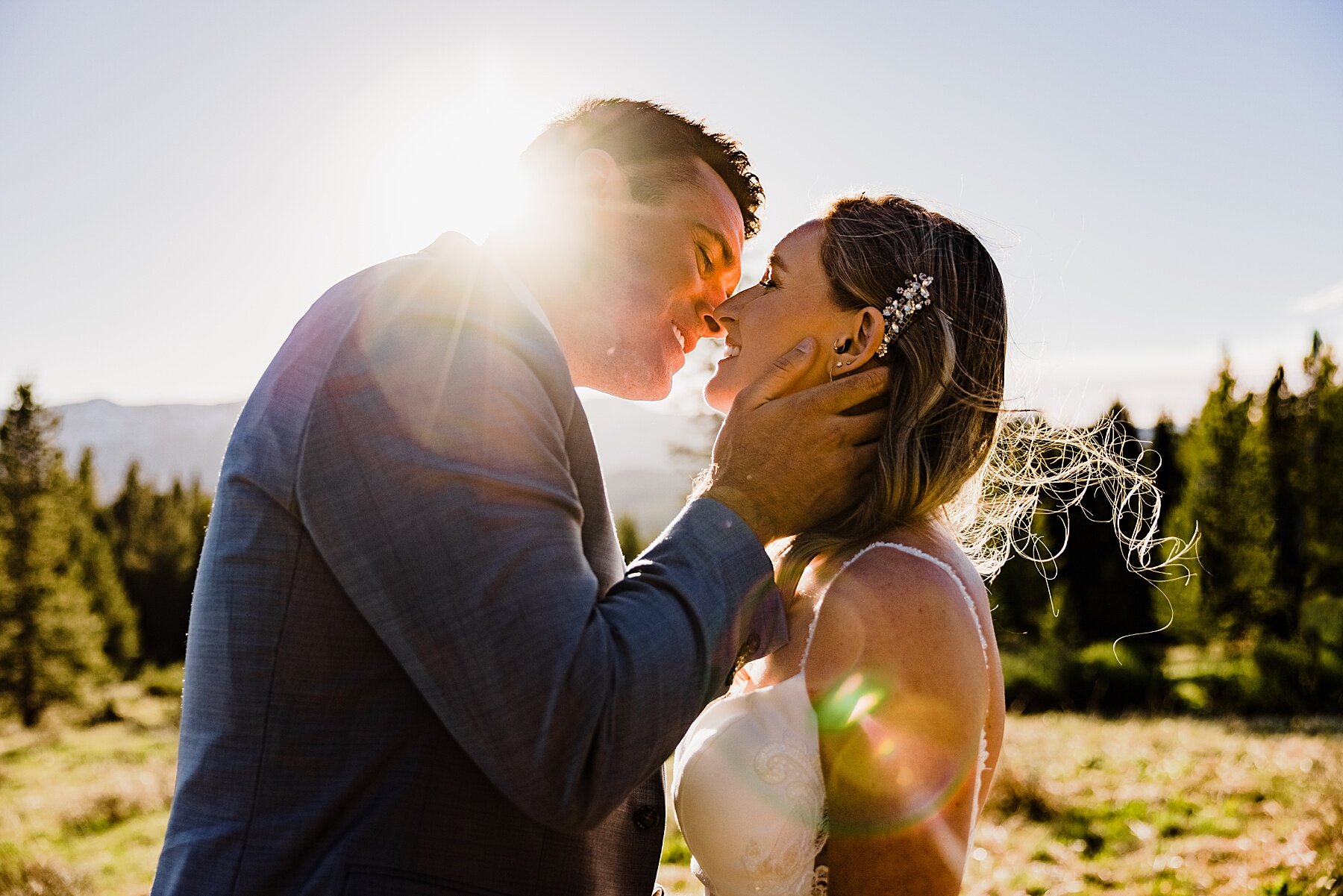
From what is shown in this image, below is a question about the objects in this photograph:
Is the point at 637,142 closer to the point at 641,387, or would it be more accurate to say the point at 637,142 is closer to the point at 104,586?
the point at 641,387

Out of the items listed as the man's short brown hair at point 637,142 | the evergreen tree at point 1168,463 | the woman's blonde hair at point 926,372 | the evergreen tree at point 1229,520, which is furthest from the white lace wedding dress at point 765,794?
the evergreen tree at point 1168,463

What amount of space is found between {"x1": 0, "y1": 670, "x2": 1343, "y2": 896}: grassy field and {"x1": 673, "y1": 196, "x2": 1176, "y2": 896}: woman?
6.46 meters

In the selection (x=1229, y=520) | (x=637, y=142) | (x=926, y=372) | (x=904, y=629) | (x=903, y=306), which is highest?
(x=637, y=142)

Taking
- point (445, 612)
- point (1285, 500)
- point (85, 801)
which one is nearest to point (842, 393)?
point (445, 612)

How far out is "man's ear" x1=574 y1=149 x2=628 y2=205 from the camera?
284 cm

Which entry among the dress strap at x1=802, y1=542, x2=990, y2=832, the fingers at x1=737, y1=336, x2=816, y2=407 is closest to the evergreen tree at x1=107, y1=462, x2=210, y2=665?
the dress strap at x1=802, y1=542, x2=990, y2=832

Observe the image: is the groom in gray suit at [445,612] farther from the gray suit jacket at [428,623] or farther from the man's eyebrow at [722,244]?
the man's eyebrow at [722,244]

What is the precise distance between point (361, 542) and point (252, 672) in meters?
0.44

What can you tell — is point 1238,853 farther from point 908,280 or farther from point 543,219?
point 543,219

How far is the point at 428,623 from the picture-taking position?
152 cm

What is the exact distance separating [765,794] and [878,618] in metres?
0.68

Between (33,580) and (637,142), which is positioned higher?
(637,142)

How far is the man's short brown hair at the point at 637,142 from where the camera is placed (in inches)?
115

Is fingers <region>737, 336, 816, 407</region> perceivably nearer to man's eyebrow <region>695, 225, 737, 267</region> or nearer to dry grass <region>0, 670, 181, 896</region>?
man's eyebrow <region>695, 225, 737, 267</region>
